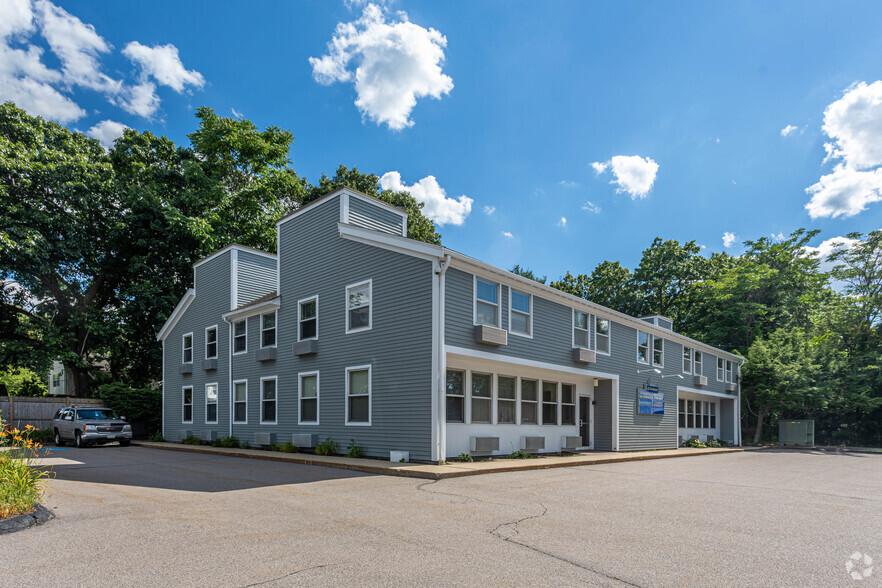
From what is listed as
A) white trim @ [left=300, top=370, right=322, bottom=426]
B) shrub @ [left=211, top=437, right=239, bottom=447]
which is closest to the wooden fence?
shrub @ [left=211, top=437, right=239, bottom=447]

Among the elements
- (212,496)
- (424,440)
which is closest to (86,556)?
(212,496)

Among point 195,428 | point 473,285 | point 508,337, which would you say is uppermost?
point 473,285

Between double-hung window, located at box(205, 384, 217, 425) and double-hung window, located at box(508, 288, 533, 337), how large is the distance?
13.1 metres

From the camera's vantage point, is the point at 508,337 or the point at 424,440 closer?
the point at 424,440

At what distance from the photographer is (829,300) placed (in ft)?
129

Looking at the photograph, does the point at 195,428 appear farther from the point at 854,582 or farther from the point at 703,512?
the point at 854,582

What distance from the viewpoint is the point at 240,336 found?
20938 mm

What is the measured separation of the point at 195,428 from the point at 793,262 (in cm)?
3844

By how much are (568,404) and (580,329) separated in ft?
9.07

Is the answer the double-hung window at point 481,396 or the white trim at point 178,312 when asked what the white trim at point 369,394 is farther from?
the white trim at point 178,312

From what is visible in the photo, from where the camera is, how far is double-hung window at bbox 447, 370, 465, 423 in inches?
570

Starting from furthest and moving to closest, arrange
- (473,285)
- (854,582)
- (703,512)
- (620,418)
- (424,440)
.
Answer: (620,418), (473,285), (424,440), (703,512), (854,582)

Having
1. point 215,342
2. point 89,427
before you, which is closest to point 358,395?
→ point 215,342

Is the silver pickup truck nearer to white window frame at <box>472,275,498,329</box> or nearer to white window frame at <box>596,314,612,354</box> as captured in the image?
white window frame at <box>472,275,498,329</box>
